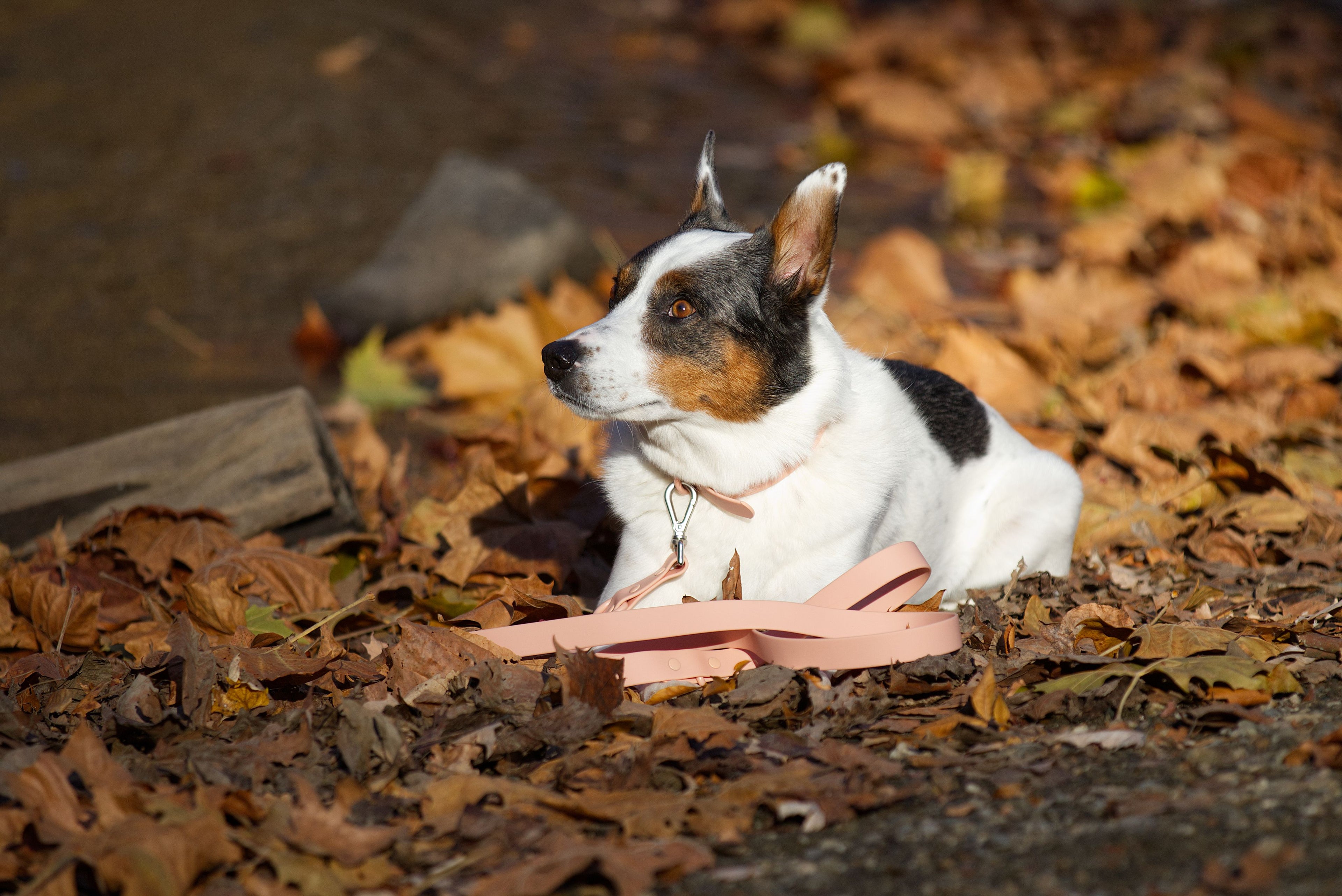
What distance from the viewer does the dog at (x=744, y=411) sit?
3.51 m

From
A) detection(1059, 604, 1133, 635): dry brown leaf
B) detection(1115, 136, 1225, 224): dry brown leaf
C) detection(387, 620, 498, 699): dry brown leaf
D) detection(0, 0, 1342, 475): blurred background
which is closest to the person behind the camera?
detection(387, 620, 498, 699): dry brown leaf

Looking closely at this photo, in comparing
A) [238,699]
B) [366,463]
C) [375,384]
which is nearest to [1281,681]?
[238,699]

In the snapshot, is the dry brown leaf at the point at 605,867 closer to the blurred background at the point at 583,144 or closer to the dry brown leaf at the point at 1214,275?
the blurred background at the point at 583,144

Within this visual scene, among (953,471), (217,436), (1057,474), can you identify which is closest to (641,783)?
(953,471)

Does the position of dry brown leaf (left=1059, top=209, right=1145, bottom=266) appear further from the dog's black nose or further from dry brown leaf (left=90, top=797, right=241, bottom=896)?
dry brown leaf (left=90, top=797, right=241, bottom=896)

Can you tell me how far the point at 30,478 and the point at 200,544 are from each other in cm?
106

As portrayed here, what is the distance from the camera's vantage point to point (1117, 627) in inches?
134

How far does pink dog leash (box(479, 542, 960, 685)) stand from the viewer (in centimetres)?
326

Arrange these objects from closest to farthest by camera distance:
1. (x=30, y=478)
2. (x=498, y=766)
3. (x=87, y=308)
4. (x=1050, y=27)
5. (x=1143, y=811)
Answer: (x=1143, y=811) → (x=498, y=766) → (x=30, y=478) → (x=87, y=308) → (x=1050, y=27)

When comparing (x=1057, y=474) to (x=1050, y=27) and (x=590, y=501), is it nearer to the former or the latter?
(x=590, y=501)

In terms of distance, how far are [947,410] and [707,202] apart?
46.1 inches

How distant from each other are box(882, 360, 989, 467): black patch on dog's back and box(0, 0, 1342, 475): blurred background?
4.80 ft

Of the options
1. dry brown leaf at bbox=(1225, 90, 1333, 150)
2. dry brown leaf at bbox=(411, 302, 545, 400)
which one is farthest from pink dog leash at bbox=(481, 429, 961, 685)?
dry brown leaf at bbox=(1225, 90, 1333, 150)

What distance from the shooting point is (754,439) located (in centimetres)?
362
